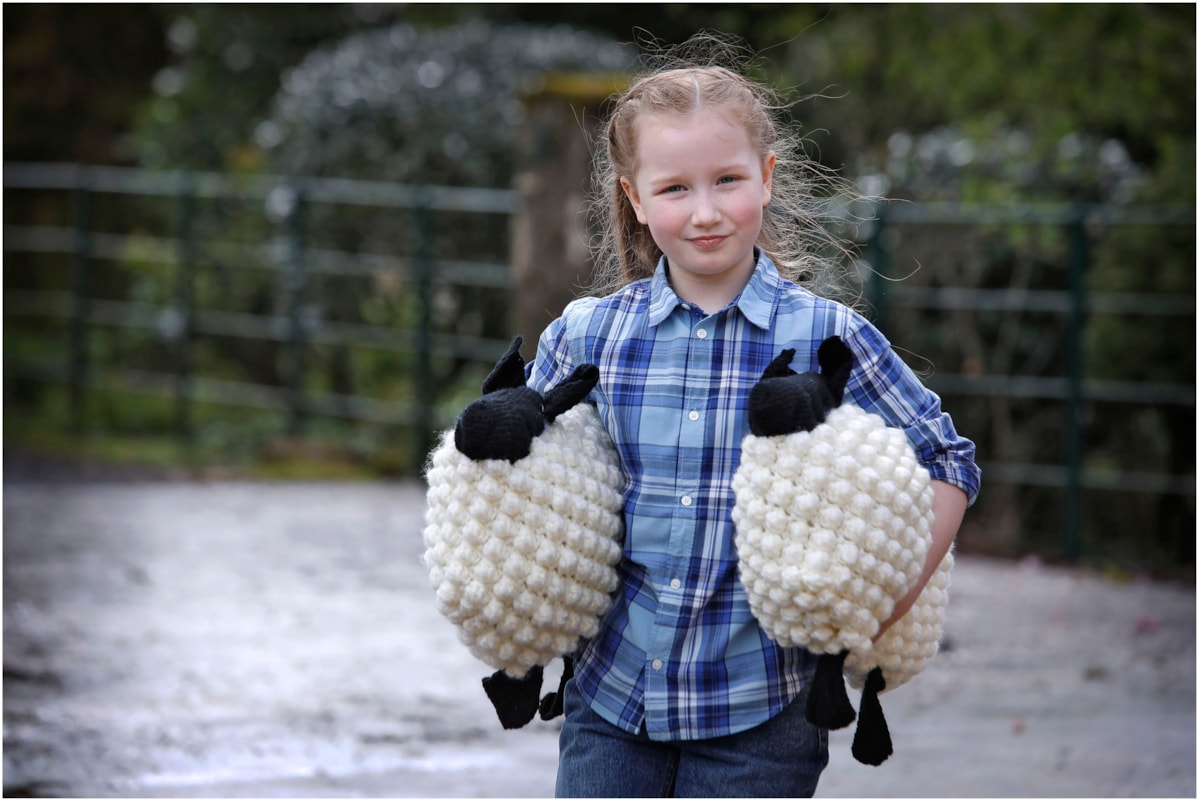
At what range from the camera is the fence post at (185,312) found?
10945 millimetres

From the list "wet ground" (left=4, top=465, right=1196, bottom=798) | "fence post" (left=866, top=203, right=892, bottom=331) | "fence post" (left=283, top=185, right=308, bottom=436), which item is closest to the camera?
"wet ground" (left=4, top=465, right=1196, bottom=798)

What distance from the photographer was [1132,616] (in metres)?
6.56

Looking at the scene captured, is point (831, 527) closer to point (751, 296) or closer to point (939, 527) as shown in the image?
point (939, 527)

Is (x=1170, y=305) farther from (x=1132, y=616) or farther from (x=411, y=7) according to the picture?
(x=411, y=7)

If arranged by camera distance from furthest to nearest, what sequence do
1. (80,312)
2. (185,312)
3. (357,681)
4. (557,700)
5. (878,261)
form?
(80,312), (185,312), (878,261), (357,681), (557,700)

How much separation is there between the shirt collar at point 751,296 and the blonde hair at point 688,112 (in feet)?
0.42

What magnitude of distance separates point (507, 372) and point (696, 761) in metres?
0.66

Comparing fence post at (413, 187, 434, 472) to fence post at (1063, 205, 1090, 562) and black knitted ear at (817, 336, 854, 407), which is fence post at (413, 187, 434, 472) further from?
black knitted ear at (817, 336, 854, 407)

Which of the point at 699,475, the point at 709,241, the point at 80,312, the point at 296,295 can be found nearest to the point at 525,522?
the point at 699,475

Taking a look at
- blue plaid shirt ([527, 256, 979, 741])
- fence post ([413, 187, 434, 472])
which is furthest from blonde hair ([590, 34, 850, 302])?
fence post ([413, 187, 434, 472])

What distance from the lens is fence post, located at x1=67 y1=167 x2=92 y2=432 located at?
11.4 metres

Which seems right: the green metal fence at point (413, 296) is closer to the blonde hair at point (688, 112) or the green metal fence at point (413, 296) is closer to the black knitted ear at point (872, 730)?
the blonde hair at point (688, 112)

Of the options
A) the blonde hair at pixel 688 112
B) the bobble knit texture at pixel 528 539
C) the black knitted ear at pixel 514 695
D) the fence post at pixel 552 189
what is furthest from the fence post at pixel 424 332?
the bobble knit texture at pixel 528 539

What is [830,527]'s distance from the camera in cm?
238
